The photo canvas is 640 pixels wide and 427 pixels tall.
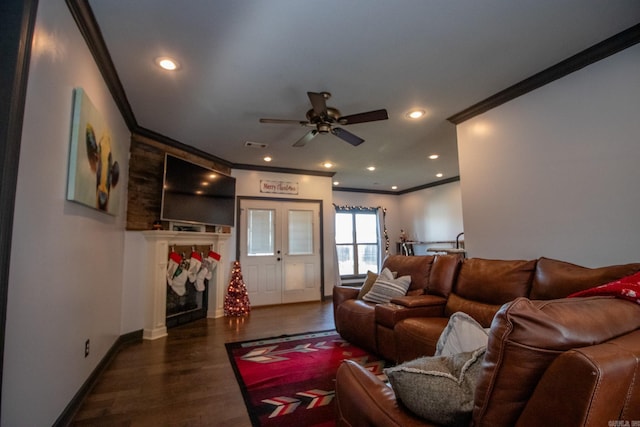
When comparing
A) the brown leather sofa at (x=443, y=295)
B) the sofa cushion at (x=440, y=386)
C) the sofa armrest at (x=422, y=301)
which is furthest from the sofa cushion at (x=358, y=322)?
the sofa cushion at (x=440, y=386)

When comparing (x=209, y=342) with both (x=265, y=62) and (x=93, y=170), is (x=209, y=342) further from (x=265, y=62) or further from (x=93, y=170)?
(x=265, y=62)

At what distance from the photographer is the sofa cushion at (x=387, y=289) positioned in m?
3.26

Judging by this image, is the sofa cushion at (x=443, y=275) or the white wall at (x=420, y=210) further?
the white wall at (x=420, y=210)

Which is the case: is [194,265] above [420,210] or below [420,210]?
below

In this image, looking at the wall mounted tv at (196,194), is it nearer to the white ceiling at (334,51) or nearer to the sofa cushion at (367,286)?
the white ceiling at (334,51)

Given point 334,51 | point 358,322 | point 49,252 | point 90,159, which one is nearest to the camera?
point 49,252

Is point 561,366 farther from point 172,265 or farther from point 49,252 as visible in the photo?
point 172,265

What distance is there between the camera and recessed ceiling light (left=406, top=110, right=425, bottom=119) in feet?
11.2

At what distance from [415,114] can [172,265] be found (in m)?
3.65

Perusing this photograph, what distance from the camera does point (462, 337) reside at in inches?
48.6

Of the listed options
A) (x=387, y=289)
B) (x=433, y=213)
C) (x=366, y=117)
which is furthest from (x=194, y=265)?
(x=433, y=213)

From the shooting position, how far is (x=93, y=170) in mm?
2264

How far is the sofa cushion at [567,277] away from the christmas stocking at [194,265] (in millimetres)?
3998

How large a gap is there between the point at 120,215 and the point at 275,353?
2.29 metres
